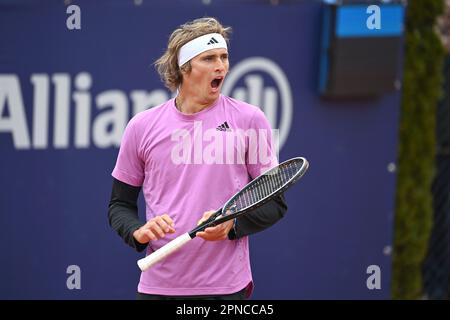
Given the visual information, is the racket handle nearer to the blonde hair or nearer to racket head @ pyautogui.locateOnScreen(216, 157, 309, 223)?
racket head @ pyautogui.locateOnScreen(216, 157, 309, 223)

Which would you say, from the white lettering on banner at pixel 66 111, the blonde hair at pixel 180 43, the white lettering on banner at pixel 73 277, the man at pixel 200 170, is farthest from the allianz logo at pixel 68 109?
the man at pixel 200 170

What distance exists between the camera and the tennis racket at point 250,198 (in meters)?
3.54

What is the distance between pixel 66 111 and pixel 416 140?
2.15 meters

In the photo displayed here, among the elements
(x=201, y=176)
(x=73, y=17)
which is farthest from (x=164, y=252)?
(x=73, y=17)

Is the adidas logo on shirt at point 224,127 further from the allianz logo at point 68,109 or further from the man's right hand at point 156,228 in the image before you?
the allianz logo at point 68,109

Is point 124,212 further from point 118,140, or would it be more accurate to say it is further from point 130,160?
point 118,140

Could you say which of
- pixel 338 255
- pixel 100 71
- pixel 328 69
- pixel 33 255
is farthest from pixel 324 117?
pixel 33 255

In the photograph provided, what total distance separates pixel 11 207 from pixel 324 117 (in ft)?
5.42

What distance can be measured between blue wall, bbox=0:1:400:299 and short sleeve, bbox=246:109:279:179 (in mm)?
1466

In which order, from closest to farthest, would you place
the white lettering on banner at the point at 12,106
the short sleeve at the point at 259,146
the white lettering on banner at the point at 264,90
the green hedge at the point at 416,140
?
1. the short sleeve at the point at 259,146
2. the white lettering on banner at the point at 12,106
3. the white lettering on banner at the point at 264,90
4. the green hedge at the point at 416,140

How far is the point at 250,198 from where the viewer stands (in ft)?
12.0

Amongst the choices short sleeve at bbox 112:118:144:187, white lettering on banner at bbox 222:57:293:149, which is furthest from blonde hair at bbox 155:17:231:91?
white lettering on banner at bbox 222:57:293:149

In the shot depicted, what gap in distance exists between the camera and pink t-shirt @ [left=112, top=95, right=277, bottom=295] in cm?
370
